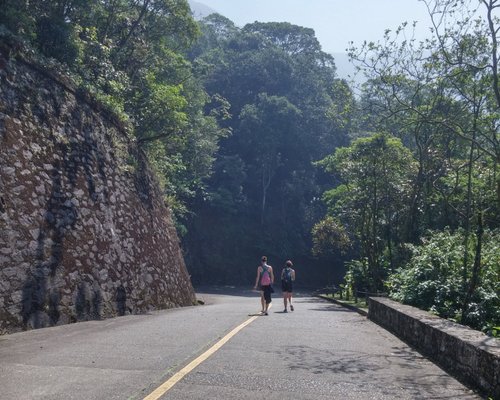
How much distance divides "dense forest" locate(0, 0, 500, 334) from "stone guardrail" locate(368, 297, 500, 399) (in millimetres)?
1278

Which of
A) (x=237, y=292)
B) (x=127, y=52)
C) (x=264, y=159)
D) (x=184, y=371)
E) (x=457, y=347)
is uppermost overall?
(x=264, y=159)

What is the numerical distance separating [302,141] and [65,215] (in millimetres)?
48516

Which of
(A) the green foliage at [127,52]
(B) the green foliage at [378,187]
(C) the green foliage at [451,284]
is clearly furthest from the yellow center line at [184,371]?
(B) the green foliage at [378,187]

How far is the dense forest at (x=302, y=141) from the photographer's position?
15891mm

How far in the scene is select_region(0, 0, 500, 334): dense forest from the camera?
15891 mm

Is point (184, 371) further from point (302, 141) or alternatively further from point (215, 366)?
point (302, 141)

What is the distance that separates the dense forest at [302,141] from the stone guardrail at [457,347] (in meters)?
1.28

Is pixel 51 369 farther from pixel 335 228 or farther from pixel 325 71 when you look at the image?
pixel 325 71

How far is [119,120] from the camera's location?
21562mm

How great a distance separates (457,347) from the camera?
8.60m

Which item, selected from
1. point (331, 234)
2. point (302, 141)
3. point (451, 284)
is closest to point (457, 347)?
point (451, 284)

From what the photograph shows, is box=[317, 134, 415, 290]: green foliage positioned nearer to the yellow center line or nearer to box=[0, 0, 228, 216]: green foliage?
box=[0, 0, 228, 216]: green foliage

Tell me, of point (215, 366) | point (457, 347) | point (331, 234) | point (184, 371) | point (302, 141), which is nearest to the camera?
point (184, 371)

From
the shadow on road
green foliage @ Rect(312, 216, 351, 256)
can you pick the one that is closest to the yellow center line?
the shadow on road
